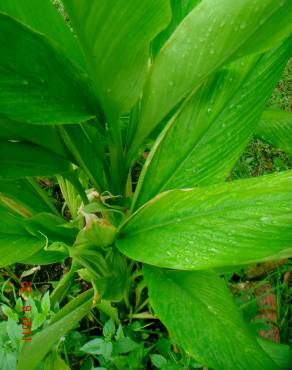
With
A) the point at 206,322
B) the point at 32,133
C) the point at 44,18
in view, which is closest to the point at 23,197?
the point at 32,133

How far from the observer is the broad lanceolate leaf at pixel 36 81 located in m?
0.56

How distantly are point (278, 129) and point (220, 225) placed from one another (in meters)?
0.42

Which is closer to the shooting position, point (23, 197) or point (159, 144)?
point (159, 144)

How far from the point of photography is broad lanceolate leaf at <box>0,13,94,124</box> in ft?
1.84

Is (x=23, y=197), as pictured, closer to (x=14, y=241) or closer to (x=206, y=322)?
(x=14, y=241)

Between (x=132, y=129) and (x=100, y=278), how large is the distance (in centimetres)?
30

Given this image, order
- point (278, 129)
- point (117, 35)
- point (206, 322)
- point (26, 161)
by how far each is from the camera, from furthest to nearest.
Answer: point (278, 129), point (26, 161), point (206, 322), point (117, 35)

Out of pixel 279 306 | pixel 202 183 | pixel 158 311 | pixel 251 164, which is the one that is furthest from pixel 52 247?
pixel 251 164

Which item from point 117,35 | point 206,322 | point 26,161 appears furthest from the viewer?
point 26,161

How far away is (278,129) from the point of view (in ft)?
3.02

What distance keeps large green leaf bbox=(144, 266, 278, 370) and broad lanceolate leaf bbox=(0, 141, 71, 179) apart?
0.27 metres

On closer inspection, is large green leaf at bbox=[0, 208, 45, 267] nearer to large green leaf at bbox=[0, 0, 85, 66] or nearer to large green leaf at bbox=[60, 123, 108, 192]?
large green leaf at bbox=[60, 123, 108, 192]

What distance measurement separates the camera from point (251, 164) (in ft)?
4.70

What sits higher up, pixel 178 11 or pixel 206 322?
pixel 178 11
